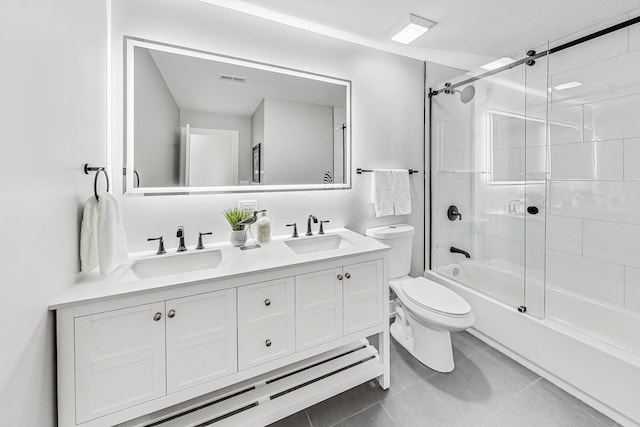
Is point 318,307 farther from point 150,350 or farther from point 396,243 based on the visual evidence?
point 396,243

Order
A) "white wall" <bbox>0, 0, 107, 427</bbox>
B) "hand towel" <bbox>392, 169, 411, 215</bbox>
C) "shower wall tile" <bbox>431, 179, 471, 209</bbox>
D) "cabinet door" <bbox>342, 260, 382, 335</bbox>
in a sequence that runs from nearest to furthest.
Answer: "white wall" <bbox>0, 0, 107, 427</bbox>, "cabinet door" <bbox>342, 260, 382, 335</bbox>, "hand towel" <bbox>392, 169, 411, 215</bbox>, "shower wall tile" <bbox>431, 179, 471, 209</bbox>

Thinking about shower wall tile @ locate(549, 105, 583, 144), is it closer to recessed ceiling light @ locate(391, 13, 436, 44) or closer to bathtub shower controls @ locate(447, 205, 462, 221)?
bathtub shower controls @ locate(447, 205, 462, 221)

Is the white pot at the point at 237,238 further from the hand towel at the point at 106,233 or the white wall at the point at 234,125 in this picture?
the hand towel at the point at 106,233

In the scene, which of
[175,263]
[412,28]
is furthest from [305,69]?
[175,263]

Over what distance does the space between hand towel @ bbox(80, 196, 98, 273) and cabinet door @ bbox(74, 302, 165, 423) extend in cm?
26

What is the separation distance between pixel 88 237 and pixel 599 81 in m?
3.01

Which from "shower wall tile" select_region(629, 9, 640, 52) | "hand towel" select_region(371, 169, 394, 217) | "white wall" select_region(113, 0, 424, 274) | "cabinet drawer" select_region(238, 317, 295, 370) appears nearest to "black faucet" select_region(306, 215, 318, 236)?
"white wall" select_region(113, 0, 424, 274)

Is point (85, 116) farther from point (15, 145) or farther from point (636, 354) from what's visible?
point (636, 354)

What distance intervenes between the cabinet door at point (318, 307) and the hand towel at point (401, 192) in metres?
1.01

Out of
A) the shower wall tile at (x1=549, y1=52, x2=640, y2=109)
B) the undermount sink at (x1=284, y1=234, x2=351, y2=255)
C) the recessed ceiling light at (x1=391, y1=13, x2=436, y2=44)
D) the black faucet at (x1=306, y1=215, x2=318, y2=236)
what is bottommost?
the undermount sink at (x1=284, y1=234, x2=351, y2=255)

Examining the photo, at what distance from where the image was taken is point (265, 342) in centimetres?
118

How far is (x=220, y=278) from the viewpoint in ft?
3.50

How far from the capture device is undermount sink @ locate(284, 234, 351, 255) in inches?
65.2

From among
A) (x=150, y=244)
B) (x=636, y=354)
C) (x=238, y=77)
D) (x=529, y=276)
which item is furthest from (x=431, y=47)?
(x=150, y=244)
